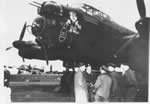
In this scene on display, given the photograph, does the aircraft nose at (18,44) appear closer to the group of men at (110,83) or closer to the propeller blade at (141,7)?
the group of men at (110,83)

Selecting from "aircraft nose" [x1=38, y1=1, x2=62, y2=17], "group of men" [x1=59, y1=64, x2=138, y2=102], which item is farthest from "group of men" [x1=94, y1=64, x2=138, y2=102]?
"aircraft nose" [x1=38, y1=1, x2=62, y2=17]

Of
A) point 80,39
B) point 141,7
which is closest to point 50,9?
point 80,39

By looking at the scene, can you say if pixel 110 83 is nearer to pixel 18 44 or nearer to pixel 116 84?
pixel 116 84

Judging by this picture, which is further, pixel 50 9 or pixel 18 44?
pixel 50 9

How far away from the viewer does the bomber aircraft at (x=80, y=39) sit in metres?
2.28

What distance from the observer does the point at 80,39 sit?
7.79 feet

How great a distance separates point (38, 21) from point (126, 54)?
64 cm

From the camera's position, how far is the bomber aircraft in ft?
7.48

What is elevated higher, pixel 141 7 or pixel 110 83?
pixel 141 7

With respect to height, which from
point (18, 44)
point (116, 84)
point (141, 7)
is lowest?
point (116, 84)

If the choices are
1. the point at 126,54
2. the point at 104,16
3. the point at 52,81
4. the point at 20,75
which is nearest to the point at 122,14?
the point at 104,16

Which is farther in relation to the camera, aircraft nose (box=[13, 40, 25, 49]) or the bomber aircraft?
the bomber aircraft

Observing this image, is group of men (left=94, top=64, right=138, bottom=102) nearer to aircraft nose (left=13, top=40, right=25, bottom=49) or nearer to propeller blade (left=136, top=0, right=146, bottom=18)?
propeller blade (left=136, top=0, right=146, bottom=18)

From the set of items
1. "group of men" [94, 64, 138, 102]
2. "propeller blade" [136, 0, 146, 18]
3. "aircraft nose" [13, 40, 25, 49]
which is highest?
"propeller blade" [136, 0, 146, 18]
